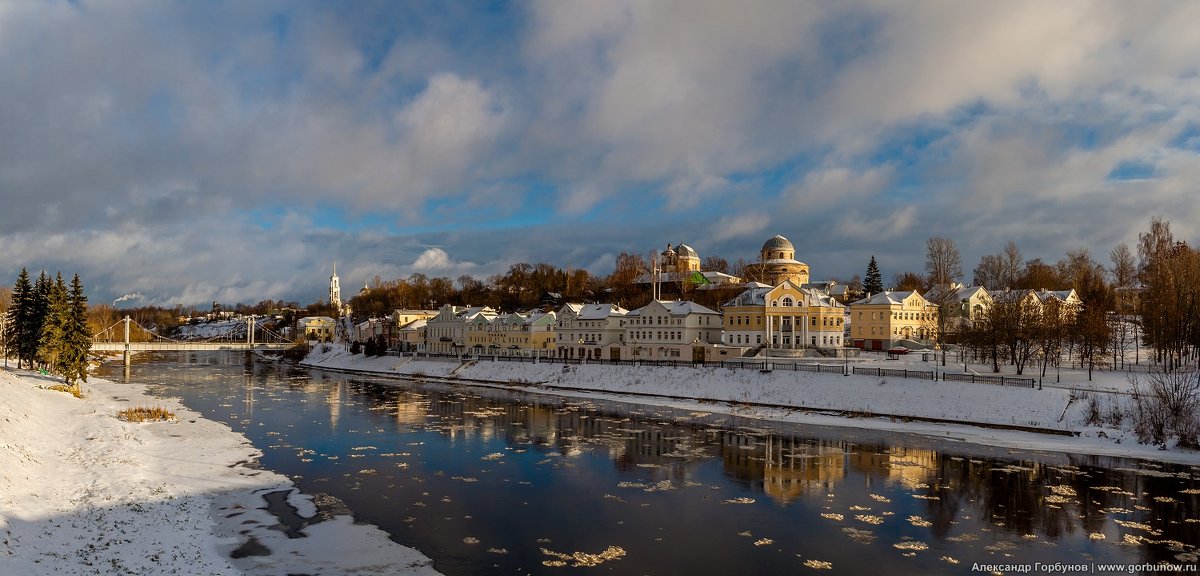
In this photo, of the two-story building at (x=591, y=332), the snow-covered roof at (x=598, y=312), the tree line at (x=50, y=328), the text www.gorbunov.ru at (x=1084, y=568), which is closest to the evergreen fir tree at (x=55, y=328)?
the tree line at (x=50, y=328)

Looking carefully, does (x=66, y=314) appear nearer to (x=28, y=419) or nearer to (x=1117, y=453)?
(x=28, y=419)

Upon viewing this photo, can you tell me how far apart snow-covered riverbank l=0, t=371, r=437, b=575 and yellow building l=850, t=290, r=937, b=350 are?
66.9 m

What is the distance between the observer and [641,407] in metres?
53.1

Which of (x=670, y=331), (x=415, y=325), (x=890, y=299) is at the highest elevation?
(x=890, y=299)

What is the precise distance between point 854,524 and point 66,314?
60.9 metres

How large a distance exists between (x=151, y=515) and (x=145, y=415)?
25412 millimetres

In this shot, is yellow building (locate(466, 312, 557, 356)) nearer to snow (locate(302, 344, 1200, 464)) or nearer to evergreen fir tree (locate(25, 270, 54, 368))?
snow (locate(302, 344, 1200, 464))

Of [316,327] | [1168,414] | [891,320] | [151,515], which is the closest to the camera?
[151,515]

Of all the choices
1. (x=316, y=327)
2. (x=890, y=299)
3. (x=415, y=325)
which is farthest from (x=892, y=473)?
(x=316, y=327)

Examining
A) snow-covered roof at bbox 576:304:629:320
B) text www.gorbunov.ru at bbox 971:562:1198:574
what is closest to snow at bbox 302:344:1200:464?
snow-covered roof at bbox 576:304:629:320

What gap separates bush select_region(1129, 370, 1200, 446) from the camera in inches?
1300

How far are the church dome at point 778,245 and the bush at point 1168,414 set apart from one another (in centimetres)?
9907

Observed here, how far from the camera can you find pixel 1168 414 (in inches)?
1330

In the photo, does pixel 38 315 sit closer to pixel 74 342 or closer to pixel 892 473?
pixel 74 342
